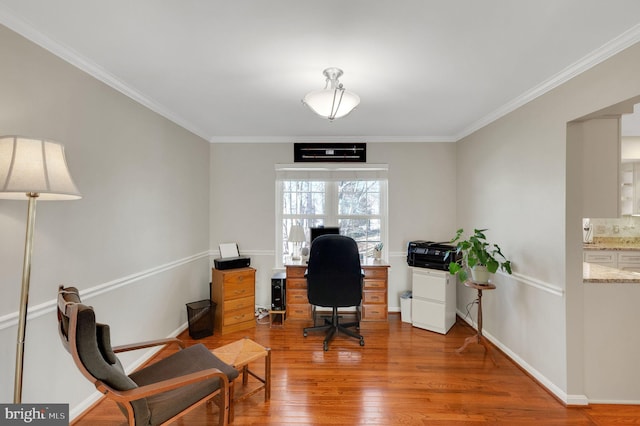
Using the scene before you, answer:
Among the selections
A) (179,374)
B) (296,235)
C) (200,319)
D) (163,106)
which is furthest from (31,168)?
(296,235)

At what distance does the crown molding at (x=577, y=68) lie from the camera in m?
1.58

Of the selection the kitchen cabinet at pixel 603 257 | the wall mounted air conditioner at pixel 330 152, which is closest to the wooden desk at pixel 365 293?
the wall mounted air conditioner at pixel 330 152

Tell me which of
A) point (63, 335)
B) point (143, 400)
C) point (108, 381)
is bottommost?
point (143, 400)

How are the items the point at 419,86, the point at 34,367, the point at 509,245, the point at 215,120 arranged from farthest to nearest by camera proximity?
the point at 215,120 < the point at 509,245 < the point at 419,86 < the point at 34,367

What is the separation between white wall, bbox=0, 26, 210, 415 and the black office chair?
5.20ft

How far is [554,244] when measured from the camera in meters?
2.13

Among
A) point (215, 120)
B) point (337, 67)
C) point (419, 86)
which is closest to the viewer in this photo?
point (337, 67)

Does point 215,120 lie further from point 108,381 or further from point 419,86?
point 108,381

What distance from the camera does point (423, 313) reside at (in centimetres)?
331

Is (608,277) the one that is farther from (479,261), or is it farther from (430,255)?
(430,255)

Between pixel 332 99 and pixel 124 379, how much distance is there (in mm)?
2010

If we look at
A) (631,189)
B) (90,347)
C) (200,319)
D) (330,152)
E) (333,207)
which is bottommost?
(200,319)

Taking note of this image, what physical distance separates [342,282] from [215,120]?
92.5 inches

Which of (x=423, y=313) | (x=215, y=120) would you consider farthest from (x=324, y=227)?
(x=215, y=120)
